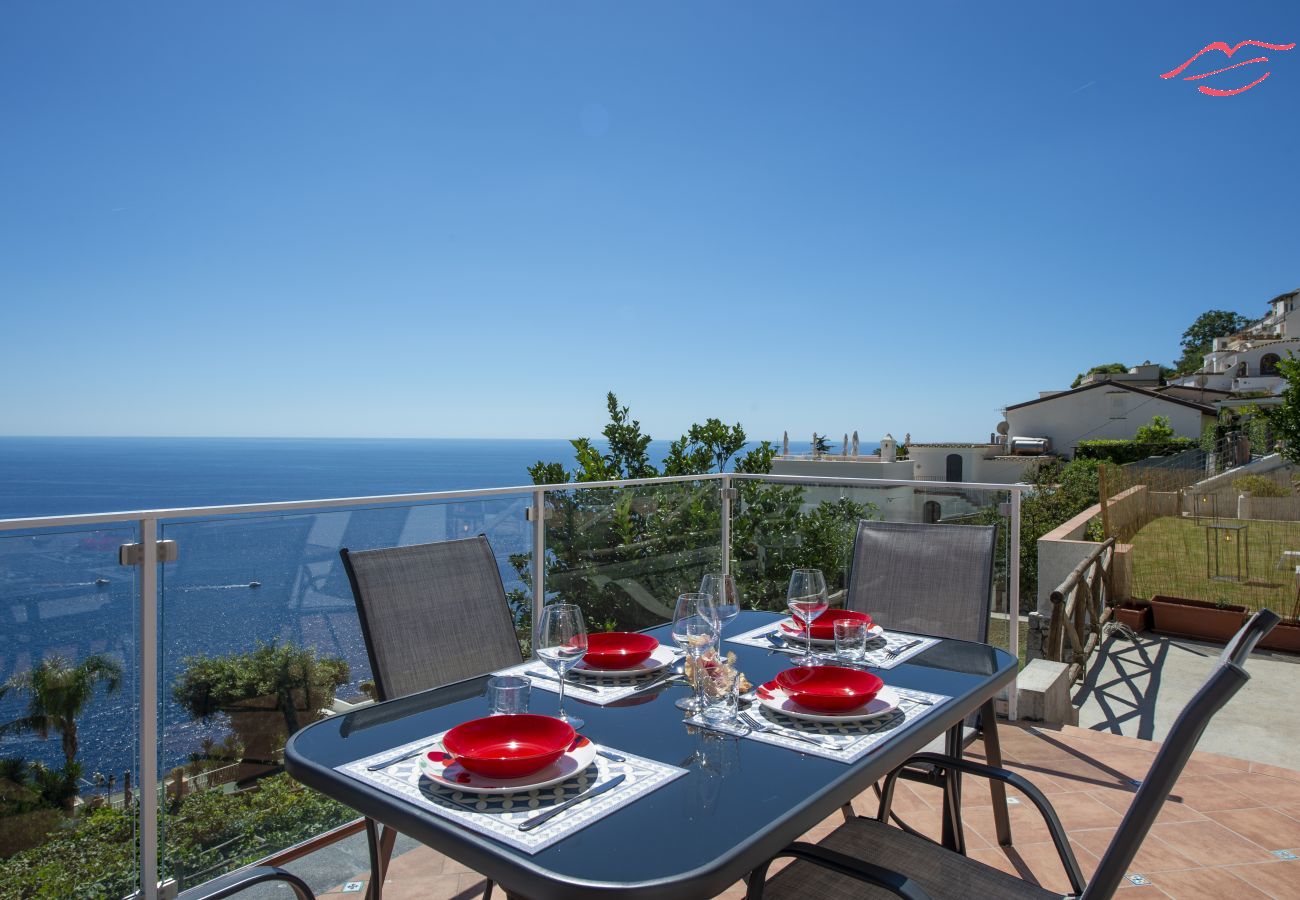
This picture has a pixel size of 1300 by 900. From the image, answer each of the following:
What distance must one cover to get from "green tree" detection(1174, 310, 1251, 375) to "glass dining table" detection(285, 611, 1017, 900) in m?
78.8

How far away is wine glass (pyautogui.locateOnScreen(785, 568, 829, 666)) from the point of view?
6.24 ft

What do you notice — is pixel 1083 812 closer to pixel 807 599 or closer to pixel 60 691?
pixel 807 599

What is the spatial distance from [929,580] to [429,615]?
1611mm

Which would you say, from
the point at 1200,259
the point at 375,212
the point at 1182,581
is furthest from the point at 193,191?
the point at 1200,259

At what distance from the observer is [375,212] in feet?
76.8

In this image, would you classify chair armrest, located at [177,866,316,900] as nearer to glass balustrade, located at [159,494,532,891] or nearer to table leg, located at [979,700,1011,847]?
glass balustrade, located at [159,494,532,891]

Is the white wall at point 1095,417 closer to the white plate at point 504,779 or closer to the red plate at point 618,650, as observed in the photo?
the red plate at point 618,650

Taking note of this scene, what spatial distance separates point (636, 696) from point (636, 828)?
0.62 m

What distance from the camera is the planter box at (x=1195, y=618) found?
868 cm

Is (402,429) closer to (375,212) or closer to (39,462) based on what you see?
(375,212)

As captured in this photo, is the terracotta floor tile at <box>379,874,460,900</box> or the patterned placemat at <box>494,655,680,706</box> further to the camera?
the terracotta floor tile at <box>379,874,460,900</box>

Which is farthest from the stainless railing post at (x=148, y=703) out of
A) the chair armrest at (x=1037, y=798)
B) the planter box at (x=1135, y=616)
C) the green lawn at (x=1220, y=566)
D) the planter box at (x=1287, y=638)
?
the green lawn at (x=1220, y=566)

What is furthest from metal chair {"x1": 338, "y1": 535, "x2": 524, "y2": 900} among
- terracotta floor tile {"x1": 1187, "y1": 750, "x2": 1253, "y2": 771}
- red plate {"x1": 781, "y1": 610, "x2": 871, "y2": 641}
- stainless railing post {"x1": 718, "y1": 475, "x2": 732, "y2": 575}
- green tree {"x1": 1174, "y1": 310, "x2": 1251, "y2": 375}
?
green tree {"x1": 1174, "y1": 310, "x2": 1251, "y2": 375}

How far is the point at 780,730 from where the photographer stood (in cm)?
144
